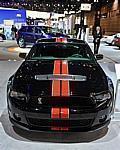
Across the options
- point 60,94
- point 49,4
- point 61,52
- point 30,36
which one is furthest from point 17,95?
point 49,4

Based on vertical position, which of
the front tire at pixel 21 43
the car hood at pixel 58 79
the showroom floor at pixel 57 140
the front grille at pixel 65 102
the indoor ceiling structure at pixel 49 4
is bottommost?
the front tire at pixel 21 43

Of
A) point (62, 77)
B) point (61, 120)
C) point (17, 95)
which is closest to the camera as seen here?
point (61, 120)

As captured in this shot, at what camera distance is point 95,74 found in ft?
12.7

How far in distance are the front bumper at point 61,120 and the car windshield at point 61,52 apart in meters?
1.42

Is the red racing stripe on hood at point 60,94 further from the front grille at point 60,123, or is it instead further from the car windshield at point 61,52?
the car windshield at point 61,52

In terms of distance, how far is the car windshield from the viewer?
181 inches

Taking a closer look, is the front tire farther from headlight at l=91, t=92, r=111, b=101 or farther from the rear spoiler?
headlight at l=91, t=92, r=111, b=101

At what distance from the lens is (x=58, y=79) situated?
Answer: 11.7 ft

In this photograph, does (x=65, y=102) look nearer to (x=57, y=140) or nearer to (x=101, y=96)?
(x=101, y=96)

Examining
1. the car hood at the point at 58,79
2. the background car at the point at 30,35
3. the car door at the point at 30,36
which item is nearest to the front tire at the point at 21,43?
the background car at the point at 30,35

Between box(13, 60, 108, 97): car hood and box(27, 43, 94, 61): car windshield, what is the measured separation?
1.02ft

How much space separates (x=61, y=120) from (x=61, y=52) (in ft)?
5.66

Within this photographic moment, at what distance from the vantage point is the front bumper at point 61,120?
3.19 meters

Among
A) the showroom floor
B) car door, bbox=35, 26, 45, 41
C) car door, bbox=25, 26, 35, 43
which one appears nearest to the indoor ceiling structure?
car door, bbox=35, 26, 45, 41
